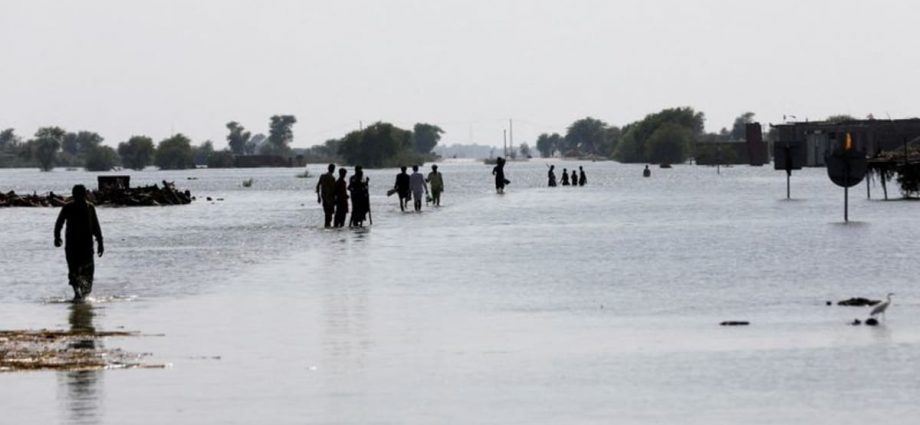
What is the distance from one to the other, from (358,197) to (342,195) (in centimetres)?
64

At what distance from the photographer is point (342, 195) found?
4622 centimetres

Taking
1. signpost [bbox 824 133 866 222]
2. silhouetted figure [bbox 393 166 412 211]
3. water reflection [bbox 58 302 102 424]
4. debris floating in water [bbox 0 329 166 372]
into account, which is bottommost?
silhouetted figure [bbox 393 166 412 211]

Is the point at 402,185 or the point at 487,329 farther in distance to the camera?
the point at 402,185

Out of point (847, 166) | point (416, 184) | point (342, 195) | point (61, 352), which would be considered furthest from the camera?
point (416, 184)

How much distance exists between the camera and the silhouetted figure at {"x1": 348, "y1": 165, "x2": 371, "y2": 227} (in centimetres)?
4597

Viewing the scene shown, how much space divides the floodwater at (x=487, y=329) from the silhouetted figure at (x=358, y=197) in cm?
415

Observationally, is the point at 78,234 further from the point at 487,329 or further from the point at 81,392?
the point at 81,392

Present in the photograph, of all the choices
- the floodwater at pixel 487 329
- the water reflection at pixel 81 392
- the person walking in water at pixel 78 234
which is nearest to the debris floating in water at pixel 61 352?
the water reflection at pixel 81 392

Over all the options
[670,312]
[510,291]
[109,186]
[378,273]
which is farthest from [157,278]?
[109,186]

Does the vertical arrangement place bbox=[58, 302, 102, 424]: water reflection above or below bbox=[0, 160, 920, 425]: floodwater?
above

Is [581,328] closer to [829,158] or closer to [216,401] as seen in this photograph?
[216,401]

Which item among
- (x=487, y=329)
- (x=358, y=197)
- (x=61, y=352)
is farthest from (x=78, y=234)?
(x=358, y=197)

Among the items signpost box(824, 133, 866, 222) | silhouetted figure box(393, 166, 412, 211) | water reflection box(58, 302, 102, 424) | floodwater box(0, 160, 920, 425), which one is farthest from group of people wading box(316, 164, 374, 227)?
water reflection box(58, 302, 102, 424)

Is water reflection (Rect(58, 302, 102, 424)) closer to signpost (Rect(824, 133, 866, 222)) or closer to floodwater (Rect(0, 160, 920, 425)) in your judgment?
floodwater (Rect(0, 160, 920, 425))
